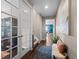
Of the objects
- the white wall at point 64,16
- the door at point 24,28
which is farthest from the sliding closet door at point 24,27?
the white wall at point 64,16

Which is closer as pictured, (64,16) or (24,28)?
(64,16)

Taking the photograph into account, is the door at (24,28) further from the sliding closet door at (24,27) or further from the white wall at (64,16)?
the white wall at (64,16)

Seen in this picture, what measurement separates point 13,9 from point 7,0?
1.52 ft

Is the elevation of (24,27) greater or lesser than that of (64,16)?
lesser

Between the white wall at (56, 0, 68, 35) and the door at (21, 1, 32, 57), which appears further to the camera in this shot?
the door at (21, 1, 32, 57)

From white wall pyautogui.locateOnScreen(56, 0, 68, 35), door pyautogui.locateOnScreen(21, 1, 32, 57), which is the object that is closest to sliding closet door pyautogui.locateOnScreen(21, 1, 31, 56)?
door pyautogui.locateOnScreen(21, 1, 32, 57)

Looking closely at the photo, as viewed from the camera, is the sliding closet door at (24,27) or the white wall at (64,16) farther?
the sliding closet door at (24,27)

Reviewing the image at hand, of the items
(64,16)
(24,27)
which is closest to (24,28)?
(24,27)

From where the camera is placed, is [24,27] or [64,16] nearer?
[64,16]

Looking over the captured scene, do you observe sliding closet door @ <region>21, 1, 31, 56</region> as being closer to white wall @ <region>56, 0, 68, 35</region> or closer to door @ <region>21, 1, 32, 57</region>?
door @ <region>21, 1, 32, 57</region>

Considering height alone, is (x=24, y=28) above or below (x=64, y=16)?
below

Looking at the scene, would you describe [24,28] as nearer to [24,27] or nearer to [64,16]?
[24,27]

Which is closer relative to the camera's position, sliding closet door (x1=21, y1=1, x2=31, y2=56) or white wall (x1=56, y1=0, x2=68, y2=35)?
white wall (x1=56, y1=0, x2=68, y2=35)

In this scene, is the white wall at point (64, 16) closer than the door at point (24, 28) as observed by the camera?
Yes
